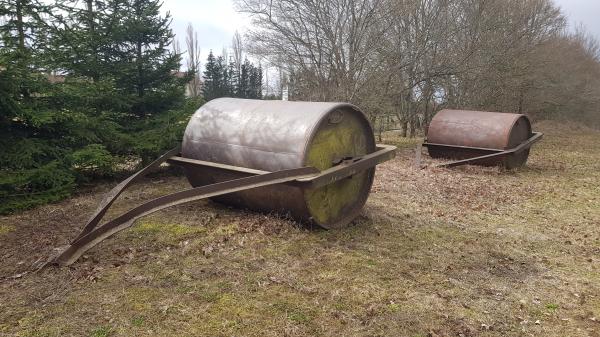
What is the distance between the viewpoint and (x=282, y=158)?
15.9 feet

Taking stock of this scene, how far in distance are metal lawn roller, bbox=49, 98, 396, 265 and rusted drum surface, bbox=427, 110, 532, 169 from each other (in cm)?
665

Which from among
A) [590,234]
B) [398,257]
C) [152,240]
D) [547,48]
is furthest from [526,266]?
[547,48]

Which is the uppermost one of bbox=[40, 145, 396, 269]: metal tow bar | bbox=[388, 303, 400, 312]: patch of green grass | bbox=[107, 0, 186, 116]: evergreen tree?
bbox=[107, 0, 186, 116]: evergreen tree

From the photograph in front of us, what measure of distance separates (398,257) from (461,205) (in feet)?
11.1

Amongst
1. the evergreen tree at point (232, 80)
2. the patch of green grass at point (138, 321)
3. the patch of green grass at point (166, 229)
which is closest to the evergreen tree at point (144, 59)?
the patch of green grass at point (166, 229)

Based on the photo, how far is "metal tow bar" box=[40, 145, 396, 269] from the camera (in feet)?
12.7

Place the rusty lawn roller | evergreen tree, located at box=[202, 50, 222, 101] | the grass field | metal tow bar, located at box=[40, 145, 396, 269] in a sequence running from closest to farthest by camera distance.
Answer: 1. the grass field
2. metal tow bar, located at box=[40, 145, 396, 269]
3. the rusty lawn roller
4. evergreen tree, located at box=[202, 50, 222, 101]

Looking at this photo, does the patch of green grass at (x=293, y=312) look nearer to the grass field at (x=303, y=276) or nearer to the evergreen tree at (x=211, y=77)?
the grass field at (x=303, y=276)

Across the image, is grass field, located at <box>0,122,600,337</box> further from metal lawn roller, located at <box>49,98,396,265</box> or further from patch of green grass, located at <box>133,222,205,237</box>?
metal lawn roller, located at <box>49,98,396,265</box>

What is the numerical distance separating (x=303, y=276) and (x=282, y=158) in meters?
1.42

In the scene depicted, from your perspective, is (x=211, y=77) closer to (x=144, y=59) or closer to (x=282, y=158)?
(x=144, y=59)

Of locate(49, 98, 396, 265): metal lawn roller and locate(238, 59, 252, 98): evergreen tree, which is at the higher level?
locate(238, 59, 252, 98): evergreen tree

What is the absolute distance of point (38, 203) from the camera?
245 inches

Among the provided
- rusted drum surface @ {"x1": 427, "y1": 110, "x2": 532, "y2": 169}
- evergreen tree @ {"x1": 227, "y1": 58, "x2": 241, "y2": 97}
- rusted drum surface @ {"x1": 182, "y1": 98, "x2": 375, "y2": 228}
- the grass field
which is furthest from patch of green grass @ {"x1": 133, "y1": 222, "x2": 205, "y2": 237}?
evergreen tree @ {"x1": 227, "y1": 58, "x2": 241, "y2": 97}
